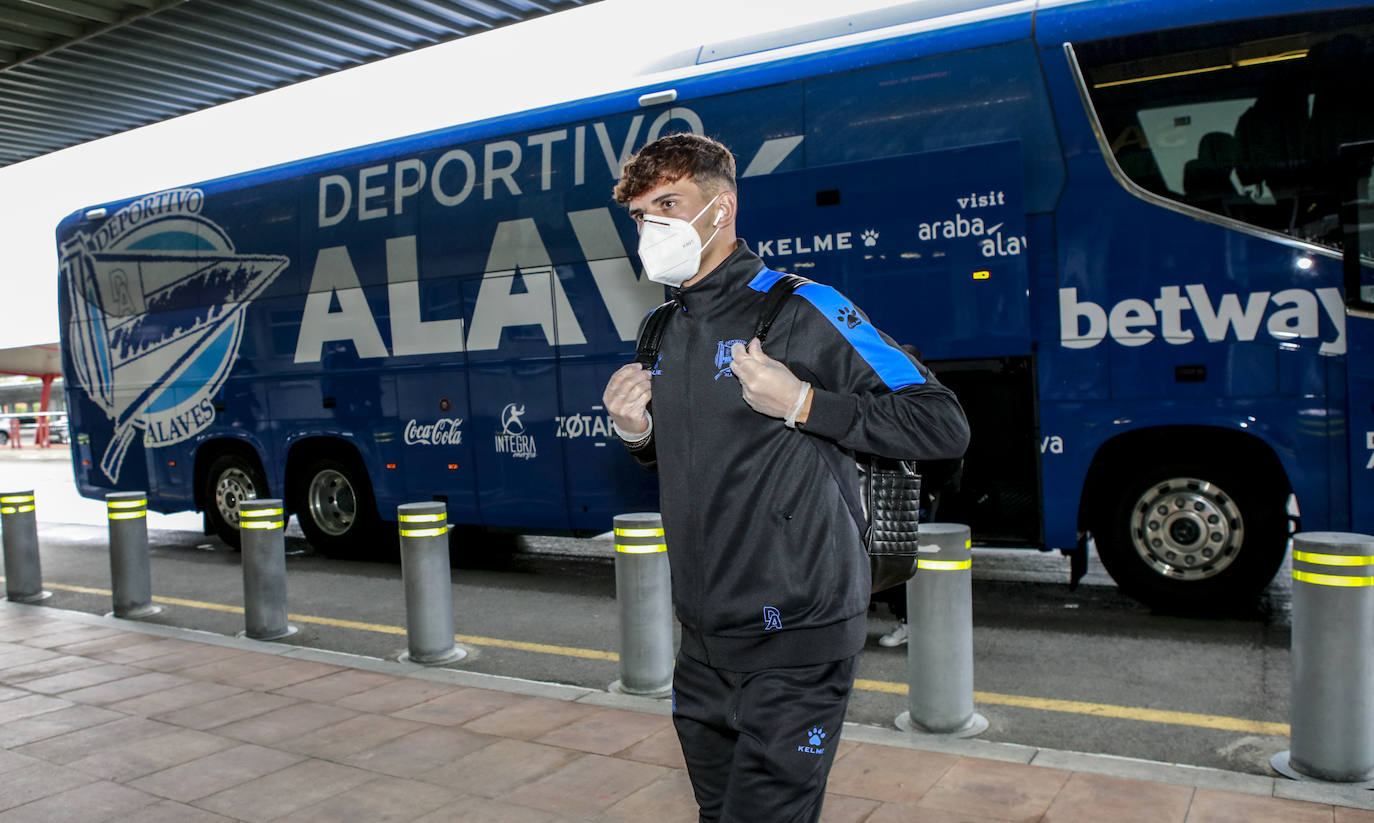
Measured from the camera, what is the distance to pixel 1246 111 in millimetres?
6574

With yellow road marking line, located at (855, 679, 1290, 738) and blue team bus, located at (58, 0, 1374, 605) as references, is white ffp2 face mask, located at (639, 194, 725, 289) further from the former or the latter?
blue team bus, located at (58, 0, 1374, 605)

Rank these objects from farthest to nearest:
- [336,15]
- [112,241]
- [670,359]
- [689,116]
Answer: [112,241] < [336,15] < [689,116] < [670,359]

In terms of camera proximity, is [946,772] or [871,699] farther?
[871,699]

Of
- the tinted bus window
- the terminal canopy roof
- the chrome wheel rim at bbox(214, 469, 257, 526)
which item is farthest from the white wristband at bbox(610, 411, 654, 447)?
the chrome wheel rim at bbox(214, 469, 257, 526)

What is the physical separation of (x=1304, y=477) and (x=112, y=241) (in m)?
12.2

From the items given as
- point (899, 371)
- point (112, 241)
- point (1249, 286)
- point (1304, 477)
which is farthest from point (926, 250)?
point (112, 241)

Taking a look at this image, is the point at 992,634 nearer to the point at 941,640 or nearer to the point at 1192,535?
the point at 1192,535

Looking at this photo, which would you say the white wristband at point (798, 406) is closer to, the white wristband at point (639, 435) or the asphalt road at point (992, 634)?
the white wristband at point (639, 435)

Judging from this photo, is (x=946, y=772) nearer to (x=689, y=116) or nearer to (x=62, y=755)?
(x=62, y=755)

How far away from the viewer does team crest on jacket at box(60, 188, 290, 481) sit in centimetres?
1140

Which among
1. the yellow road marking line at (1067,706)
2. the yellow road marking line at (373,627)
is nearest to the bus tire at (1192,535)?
the yellow road marking line at (1067,706)

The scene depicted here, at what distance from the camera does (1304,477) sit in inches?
256

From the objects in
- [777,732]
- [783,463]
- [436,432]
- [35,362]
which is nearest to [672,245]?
[783,463]

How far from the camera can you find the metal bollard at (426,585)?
641 centimetres
